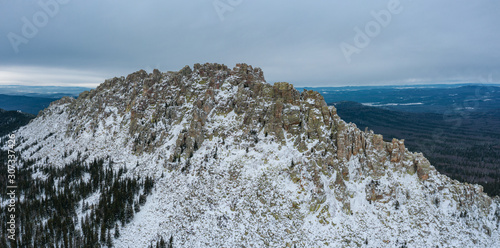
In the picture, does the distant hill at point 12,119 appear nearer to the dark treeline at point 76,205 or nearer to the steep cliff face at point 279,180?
the dark treeline at point 76,205

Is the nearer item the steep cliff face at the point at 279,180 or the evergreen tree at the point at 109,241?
the evergreen tree at the point at 109,241

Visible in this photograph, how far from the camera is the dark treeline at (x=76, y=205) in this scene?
36.7 metres

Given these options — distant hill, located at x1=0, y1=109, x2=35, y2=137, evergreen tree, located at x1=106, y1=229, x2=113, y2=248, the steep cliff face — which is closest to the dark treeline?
evergreen tree, located at x1=106, y1=229, x2=113, y2=248

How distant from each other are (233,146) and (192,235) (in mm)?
19887

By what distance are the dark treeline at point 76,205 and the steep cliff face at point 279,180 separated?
3.00 meters

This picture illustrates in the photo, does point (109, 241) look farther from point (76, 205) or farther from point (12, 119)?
point (12, 119)

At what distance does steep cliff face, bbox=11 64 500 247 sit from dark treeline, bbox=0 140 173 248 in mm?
3001

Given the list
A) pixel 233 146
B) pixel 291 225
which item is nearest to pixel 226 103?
pixel 233 146

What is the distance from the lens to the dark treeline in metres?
36.7

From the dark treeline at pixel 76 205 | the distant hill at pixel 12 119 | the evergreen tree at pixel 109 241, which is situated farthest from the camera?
the distant hill at pixel 12 119

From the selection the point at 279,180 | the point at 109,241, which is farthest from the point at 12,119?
Result: the point at 279,180

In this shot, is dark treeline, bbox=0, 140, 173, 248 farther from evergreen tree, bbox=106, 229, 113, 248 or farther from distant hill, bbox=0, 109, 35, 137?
distant hill, bbox=0, 109, 35, 137

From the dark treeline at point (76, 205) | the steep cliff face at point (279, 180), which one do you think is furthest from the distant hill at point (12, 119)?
the steep cliff face at point (279, 180)

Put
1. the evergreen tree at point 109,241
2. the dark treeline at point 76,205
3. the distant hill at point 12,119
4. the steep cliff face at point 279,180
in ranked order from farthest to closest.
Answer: the distant hill at point 12,119, the steep cliff face at point 279,180, the dark treeline at point 76,205, the evergreen tree at point 109,241
